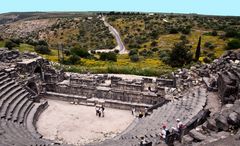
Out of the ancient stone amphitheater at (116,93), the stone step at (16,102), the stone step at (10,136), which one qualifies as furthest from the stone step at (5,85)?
the stone step at (10,136)

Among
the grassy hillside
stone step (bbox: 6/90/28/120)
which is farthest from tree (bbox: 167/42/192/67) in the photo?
stone step (bbox: 6/90/28/120)

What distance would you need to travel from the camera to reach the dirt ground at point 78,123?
25.5 m

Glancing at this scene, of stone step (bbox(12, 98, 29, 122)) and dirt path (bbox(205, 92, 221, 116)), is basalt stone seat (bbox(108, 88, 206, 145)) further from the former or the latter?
stone step (bbox(12, 98, 29, 122))

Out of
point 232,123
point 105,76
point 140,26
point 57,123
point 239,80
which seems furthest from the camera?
point 140,26

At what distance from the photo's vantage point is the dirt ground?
25.5 meters

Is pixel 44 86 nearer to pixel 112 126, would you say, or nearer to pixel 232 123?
pixel 112 126

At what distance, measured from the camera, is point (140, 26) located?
104500 millimetres

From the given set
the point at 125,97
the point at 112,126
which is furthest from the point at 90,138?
the point at 125,97

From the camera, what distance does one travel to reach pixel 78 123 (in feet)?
92.1

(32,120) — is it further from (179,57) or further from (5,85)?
(179,57)

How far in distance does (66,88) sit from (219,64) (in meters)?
16.0

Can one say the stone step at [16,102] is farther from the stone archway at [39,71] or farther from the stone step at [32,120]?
the stone archway at [39,71]

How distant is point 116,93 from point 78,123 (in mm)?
5721

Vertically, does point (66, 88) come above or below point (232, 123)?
below
